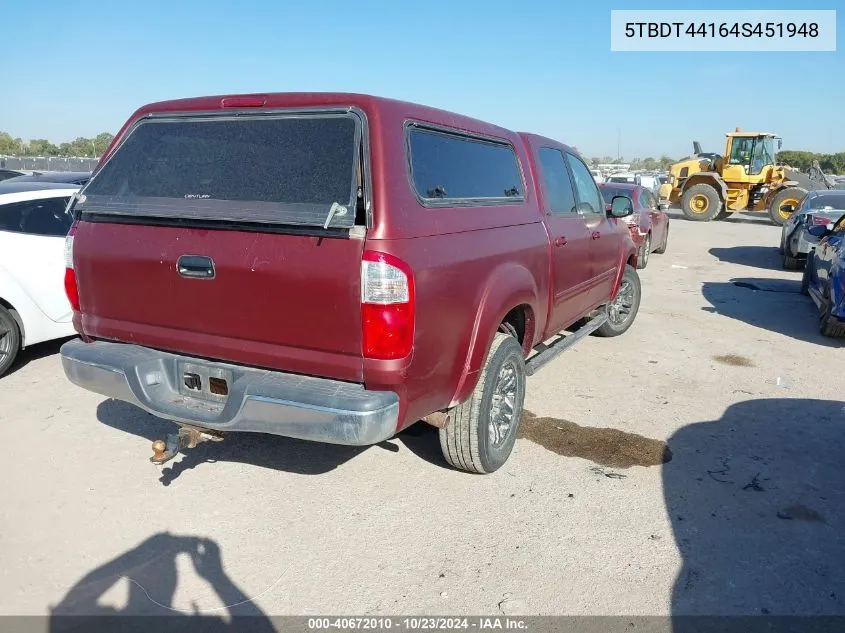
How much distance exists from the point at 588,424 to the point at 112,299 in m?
3.32

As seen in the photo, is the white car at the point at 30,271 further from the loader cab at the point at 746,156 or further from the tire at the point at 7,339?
the loader cab at the point at 746,156

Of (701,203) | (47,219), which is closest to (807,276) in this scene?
(47,219)

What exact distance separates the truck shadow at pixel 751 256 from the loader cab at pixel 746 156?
8.27 metres

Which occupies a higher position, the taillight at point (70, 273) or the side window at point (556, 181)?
the side window at point (556, 181)

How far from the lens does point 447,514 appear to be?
11.7ft

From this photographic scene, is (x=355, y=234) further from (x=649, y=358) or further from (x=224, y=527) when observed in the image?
(x=649, y=358)

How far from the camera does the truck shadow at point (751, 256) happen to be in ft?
44.2

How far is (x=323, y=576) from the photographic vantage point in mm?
3014

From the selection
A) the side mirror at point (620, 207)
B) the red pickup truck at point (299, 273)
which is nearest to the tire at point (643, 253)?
the side mirror at point (620, 207)

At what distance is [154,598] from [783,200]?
23972mm

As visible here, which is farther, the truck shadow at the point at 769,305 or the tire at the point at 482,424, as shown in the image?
the truck shadow at the point at 769,305

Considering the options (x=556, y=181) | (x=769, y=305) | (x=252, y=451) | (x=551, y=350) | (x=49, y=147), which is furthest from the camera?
(x=49, y=147)

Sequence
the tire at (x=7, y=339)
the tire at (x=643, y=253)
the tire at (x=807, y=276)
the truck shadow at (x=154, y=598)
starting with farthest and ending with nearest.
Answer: the tire at (x=643, y=253) < the tire at (x=807, y=276) < the tire at (x=7, y=339) < the truck shadow at (x=154, y=598)

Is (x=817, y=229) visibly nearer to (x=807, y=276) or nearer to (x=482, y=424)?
(x=807, y=276)
